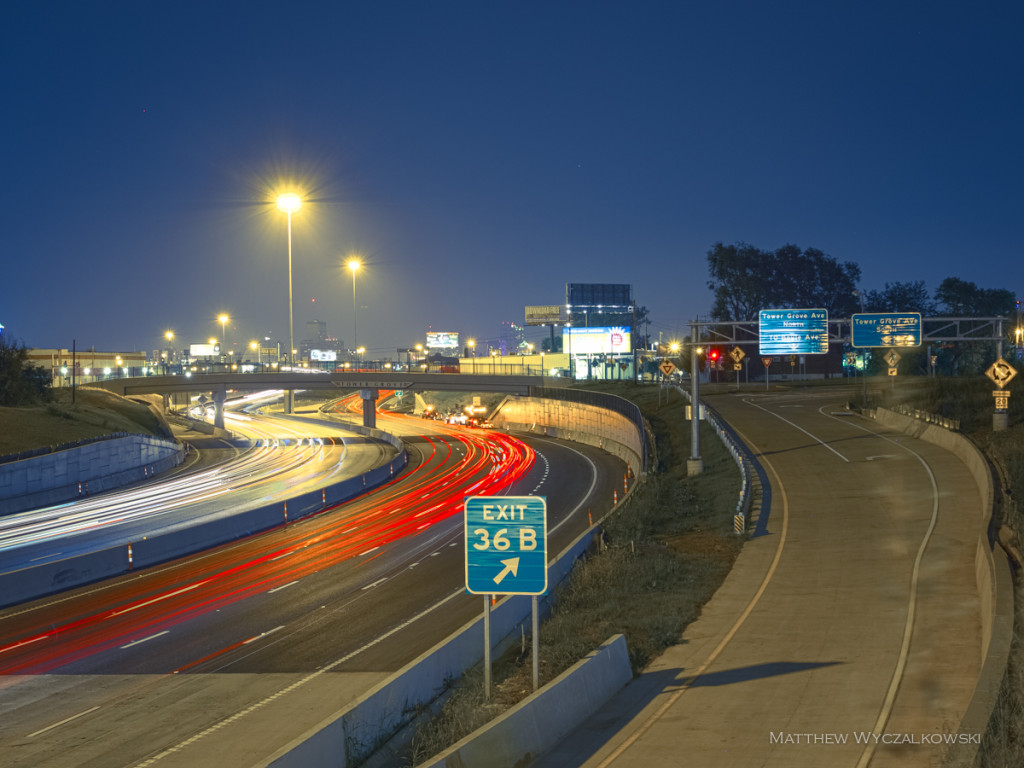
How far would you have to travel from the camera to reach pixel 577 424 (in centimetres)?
7688

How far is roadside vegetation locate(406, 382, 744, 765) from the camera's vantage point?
46.6 feet

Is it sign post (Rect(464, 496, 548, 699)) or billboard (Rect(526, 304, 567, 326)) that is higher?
billboard (Rect(526, 304, 567, 326))

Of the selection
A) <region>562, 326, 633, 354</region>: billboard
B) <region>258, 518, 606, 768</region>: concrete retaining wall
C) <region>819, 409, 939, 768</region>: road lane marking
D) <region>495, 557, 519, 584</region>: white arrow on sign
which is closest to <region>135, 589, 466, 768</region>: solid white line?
<region>258, 518, 606, 768</region>: concrete retaining wall

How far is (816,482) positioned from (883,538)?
1031 cm

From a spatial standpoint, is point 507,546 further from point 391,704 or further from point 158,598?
point 158,598

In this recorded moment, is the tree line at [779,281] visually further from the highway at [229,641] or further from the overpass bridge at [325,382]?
the highway at [229,641]

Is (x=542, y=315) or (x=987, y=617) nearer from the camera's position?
(x=987, y=617)

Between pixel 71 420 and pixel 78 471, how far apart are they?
10.0 m

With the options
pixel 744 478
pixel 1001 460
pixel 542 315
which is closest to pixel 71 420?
pixel 744 478

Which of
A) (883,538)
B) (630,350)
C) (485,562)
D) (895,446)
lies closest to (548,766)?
(485,562)

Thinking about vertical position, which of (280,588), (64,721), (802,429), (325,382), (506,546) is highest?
(325,382)

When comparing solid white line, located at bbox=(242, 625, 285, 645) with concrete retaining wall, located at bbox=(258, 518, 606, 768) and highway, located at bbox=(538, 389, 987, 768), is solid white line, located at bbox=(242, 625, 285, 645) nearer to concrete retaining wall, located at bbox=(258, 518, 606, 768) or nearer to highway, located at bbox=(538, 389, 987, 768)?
concrete retaining wall, located at bbox=(258, 518, 606, 768)

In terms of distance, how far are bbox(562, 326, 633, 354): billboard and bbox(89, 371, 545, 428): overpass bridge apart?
2895 cm

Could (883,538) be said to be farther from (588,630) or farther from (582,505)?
(582,505)
